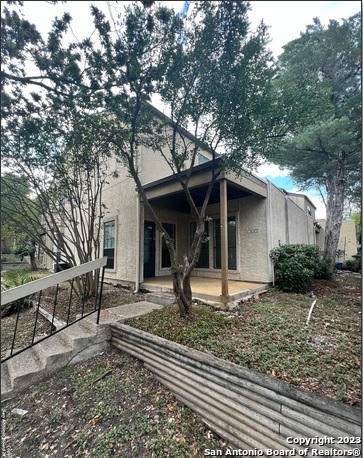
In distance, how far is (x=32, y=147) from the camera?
337cm

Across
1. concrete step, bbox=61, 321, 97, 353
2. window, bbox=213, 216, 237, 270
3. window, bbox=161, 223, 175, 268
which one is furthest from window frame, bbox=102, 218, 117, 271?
concrete step, bbox=61, 321, 97, 353

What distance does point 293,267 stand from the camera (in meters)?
6.30

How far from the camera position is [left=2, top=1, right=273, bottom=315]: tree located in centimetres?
298

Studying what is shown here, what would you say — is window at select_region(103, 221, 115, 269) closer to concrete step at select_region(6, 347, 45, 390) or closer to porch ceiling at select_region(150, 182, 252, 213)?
porch ceiling at select_region(150, 182, 252, 213)

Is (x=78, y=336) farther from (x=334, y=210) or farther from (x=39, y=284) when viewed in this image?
(x=334, y=210)

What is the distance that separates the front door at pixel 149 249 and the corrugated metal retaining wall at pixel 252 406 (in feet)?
16.4

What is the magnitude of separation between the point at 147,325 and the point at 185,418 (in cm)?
154

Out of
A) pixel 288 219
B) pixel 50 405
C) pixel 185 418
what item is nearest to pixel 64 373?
pixel 50 405

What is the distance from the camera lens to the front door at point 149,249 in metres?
7.65

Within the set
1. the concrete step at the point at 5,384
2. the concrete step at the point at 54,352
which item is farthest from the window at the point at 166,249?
the concrete step at the point at 5,384

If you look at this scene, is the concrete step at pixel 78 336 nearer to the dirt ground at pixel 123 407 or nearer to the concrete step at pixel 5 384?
the dirt ground at pixel 123 407

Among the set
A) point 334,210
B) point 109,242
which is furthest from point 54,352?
point 334,210

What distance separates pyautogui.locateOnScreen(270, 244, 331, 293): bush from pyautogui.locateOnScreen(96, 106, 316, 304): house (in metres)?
0.28

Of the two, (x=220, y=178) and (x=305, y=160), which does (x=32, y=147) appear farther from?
(x=305, y=160)
